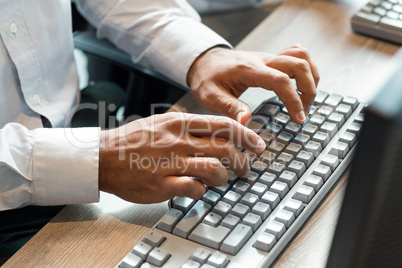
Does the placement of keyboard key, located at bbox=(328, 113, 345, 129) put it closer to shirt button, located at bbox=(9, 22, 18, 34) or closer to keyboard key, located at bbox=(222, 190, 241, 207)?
keyboard key, located at bbox=(222, 190, 241, 207)

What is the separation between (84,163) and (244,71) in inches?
11.4

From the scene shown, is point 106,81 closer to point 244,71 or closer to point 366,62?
point 244,71

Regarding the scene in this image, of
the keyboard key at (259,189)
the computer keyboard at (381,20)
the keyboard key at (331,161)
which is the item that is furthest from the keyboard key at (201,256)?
the computer keyboard at (381,20)

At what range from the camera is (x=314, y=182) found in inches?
26.0

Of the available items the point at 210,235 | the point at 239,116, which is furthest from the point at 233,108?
the point at 210,235

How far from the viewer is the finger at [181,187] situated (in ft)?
2.07

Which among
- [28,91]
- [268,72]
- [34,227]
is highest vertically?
[268,72]

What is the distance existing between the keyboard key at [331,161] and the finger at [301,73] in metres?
0.11

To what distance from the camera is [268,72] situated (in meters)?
0.79

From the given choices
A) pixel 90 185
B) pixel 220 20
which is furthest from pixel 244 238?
pixel 220 20

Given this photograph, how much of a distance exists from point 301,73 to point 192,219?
303 millimetres

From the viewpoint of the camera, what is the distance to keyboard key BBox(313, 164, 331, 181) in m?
0.67

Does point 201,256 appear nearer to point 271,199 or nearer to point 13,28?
point 271,199

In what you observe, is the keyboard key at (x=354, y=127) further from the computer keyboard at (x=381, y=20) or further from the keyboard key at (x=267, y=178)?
the computer keyboard at (x=381, y=20)
